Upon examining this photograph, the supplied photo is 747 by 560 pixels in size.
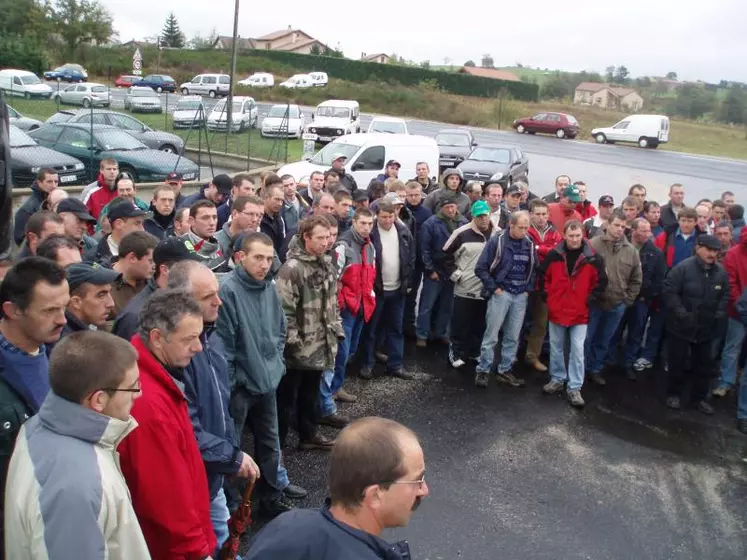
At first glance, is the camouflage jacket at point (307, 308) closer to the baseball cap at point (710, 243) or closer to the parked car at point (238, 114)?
the baseball cap at point (710, 243)

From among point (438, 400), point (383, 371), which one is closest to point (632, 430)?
point (438, 400)

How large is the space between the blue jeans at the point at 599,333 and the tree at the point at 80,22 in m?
62.3

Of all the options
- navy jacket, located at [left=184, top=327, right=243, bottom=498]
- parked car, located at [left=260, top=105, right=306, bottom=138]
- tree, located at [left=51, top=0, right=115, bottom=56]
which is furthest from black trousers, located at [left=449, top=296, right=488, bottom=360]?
tree, located at [left=51, top=0, right=115, bottom=56]

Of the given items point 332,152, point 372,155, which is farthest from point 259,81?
point 372,155

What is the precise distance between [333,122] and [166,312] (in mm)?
26791

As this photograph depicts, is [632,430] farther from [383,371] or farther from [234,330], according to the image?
[234,330]

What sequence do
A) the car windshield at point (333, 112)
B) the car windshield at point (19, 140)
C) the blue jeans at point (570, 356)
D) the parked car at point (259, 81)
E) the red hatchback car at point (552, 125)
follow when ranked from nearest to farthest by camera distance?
the blue jeans at point (570, 356) < the car windshield at point (19, 140) < the car windshield at point (333, 112) < the red hatchback car at point (552, 125) < the parked car at point (259, 81)

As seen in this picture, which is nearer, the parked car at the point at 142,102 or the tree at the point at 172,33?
the parked car at the point at 142,102

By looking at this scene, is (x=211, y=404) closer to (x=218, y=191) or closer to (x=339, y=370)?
(x=339, y=370)

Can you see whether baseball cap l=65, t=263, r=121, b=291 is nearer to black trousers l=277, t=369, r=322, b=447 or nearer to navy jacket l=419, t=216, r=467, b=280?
black trousers l=277, t=369, r=322, b=447

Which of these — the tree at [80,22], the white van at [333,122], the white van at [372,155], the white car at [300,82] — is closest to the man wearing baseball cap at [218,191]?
the white van at [372,155]

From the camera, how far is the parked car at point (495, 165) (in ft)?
64.4

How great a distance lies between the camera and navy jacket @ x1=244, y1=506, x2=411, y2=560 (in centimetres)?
191

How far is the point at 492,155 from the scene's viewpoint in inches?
838
